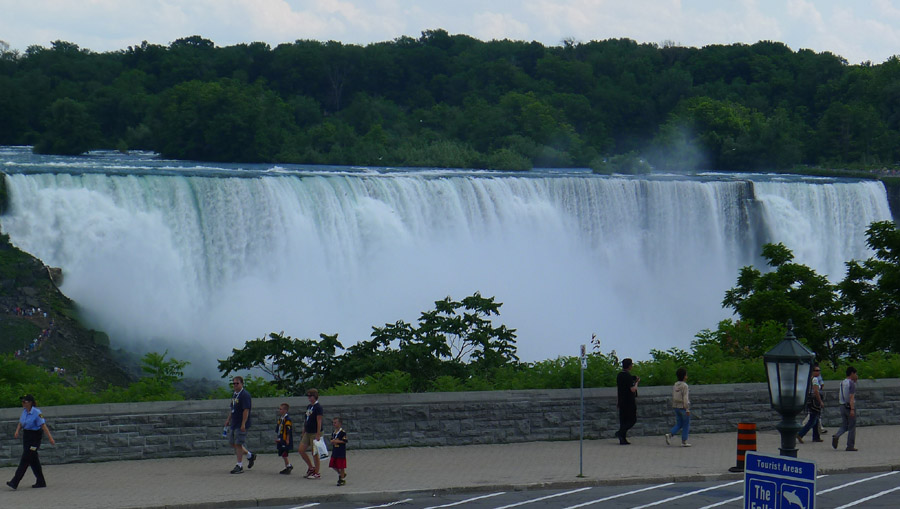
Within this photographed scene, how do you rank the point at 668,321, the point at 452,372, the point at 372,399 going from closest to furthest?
the point at 372,399
the point at 452,372
the point at 668,321

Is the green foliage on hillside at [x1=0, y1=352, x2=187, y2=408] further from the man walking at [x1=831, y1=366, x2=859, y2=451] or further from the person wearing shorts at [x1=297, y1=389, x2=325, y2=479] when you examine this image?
the man walking at [x1=831, y1=366, x2=859, y2=451]

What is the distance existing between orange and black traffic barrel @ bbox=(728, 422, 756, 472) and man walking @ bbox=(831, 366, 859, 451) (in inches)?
98.4

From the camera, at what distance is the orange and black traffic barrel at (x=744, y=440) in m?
14.3

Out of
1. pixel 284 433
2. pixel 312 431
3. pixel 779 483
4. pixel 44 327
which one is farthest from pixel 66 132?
pixel 779 483

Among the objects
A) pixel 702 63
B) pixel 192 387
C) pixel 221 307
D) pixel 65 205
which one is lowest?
pixel 192 387

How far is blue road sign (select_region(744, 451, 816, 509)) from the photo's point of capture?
6633 mm

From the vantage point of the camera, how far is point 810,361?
8.89 m

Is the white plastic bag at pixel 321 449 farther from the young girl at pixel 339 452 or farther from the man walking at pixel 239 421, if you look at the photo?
the man walking at pixel 239 421

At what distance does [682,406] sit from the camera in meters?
16.4

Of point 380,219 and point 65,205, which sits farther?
point 380,219

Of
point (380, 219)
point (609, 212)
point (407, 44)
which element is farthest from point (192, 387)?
point (407, 44)

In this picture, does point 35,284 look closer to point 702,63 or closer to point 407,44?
point 407,44

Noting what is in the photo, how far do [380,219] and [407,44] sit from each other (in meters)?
63.1

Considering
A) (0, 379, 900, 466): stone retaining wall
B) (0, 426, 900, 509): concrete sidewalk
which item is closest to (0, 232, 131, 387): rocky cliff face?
(0, 379, 900, 466): stone retaining wall
